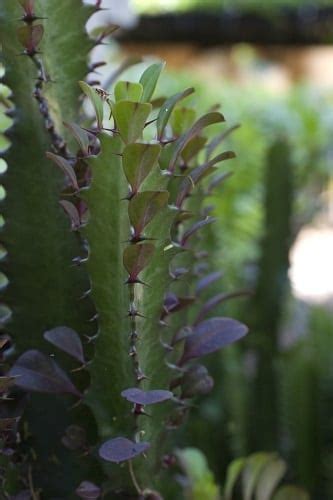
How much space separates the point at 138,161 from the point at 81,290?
19 cm

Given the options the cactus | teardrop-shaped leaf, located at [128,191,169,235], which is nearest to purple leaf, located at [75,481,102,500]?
the cactus

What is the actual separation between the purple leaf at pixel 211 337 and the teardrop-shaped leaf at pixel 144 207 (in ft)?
0.59

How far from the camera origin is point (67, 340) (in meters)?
0.62

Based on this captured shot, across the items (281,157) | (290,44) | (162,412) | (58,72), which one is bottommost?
(162,412)

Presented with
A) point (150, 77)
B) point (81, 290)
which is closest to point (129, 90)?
point (150, 77)

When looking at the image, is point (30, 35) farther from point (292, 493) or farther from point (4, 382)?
point (292, 493)

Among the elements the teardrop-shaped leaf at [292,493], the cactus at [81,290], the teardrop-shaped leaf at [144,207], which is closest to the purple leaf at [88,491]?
the cactus at [81,290]

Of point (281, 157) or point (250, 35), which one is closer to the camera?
point (281, 157)

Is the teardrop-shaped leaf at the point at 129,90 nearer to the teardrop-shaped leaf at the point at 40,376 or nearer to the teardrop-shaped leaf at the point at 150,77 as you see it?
the teardrop-shaped leaf at the point at 150,77

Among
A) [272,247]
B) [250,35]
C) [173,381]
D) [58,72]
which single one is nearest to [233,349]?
[272,247]

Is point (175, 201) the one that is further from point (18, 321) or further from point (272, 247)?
point (272, 247)

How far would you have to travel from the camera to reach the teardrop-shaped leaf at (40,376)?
633mm

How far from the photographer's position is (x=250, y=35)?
7.34m

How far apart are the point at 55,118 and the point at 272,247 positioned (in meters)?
0.85
